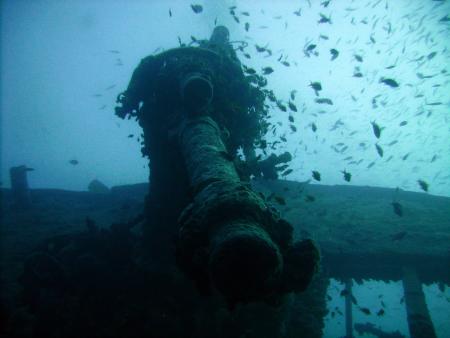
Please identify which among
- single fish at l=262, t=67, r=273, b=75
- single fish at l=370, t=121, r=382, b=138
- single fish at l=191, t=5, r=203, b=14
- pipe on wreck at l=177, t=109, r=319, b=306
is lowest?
pipe on wreck at l=177, t=109, r=319, b=306

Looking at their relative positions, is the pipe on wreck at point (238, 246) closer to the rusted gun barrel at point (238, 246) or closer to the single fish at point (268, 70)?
the rusted gun barrel at point (238, 246)

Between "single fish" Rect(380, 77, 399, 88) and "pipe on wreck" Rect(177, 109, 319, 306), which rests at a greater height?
"single fish" Rect(380, 77, 399, 88)

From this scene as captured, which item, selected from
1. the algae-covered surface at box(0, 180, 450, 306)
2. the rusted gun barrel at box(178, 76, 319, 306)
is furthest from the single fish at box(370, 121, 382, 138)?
the rusted gun barrel at box(178, 76, 319, 306)

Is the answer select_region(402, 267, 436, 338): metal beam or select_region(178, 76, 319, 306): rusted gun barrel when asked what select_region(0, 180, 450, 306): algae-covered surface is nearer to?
select_region(402, 267, 436, 338): metal beam

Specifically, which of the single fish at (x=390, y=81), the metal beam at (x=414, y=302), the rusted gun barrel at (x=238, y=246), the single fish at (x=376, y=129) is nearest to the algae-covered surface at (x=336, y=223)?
the metal beam at (x=414, y=302)

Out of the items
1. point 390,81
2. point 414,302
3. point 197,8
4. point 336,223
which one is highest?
point 197,8

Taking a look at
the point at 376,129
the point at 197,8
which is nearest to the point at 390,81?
the point at 376,129

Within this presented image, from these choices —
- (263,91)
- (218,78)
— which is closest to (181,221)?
(218,78)

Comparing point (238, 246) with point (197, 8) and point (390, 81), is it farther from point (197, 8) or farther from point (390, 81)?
point (197, 8)

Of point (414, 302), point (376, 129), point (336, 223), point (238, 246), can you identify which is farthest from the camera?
point (336, 223)

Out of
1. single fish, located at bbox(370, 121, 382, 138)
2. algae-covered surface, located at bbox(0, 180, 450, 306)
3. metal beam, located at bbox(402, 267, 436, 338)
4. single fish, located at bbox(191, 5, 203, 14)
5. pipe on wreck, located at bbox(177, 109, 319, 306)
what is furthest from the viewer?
algae-covered surface, located at bbox(0, 180, 450, 306)

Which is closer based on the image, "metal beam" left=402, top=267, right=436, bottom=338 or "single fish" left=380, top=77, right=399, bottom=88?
"single fish" left=380, top=77, right=399, bottom=88

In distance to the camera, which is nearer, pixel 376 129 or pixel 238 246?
pixel 238 246

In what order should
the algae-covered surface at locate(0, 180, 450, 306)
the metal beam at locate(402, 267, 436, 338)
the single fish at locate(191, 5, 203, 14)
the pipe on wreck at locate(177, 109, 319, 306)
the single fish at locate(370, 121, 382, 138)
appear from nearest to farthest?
the pipe on wreck at locate(177, 109, 319, 306), the single fish at locate(370, 121, 382, 138), the single fish at locate(191, 5, 203, 14), the metal beam at locate(402, 267, 436, 338), the algae-covered surface at locate(0, 180, 450, 306)
